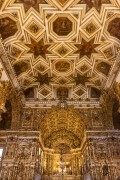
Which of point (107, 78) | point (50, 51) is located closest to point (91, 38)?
point (50, 51)

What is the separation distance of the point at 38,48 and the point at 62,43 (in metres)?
1.74

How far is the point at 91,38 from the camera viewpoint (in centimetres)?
1247

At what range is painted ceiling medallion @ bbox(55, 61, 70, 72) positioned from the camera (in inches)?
587

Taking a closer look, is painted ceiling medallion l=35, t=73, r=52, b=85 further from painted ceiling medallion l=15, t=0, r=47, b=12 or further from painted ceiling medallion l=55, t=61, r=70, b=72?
painted ceiling medallion l=15, t=0, r=47, b=12

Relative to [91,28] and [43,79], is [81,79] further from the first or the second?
[91,28]

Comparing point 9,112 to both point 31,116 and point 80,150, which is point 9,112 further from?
point 80,150

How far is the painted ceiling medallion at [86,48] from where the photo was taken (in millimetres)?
12880

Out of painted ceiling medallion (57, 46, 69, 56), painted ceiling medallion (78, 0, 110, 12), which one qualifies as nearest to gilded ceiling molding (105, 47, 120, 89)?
painted ceiling medallion (78, 0, 110, 12)

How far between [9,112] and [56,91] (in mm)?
4741

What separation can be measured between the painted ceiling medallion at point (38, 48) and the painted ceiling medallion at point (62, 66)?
152cm

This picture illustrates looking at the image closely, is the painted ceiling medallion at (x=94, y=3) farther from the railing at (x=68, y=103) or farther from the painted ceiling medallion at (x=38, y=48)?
the railing at (x=68, y=103)

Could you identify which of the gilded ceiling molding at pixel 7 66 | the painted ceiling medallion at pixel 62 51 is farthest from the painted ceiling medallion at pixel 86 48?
the gilded ceiling molding at pixel 7 66

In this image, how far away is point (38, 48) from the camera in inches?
523

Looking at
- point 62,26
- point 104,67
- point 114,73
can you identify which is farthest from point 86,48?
point 114,73
